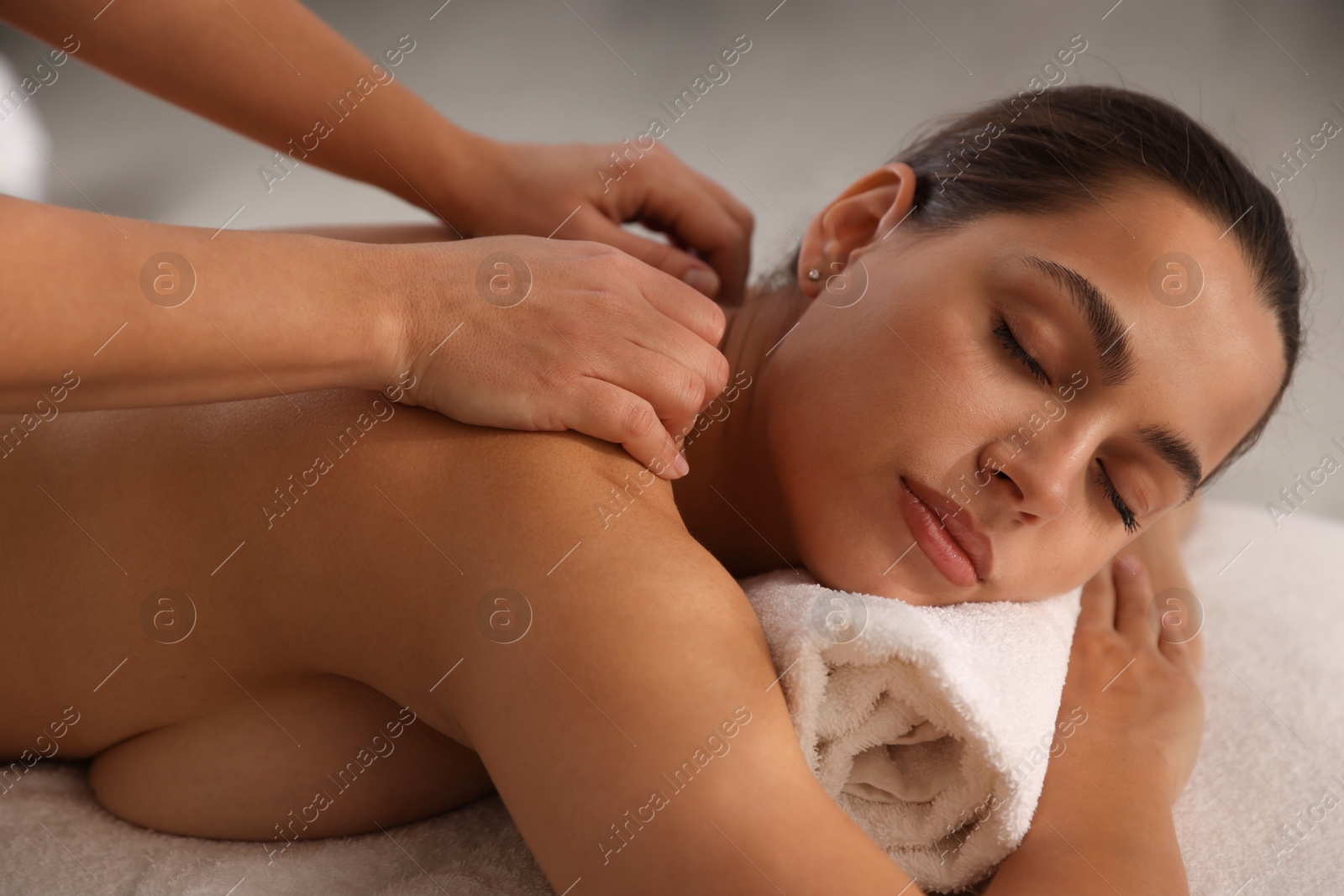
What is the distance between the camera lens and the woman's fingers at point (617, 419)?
0.78 meters

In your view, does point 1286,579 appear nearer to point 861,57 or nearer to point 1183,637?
point 1183,637

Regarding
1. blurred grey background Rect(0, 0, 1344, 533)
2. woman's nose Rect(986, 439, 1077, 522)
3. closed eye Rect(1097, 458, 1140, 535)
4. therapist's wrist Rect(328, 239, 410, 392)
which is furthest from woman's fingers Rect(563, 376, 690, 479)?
blurred grey background Rect(0, 0, 1344, 533)

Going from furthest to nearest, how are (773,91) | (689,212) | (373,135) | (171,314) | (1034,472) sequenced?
(773,91)
(689,212)
(373,135)
(1034,472)
(171,314)

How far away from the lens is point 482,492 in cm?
73

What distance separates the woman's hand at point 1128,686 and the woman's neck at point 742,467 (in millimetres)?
320

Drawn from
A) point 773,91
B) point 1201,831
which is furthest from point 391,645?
point 773,91

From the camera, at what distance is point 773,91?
2648 mm

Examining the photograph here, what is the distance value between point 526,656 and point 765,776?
17 centimetres

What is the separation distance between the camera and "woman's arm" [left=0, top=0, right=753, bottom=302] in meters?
1.02

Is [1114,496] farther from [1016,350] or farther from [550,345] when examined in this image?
[550,345]

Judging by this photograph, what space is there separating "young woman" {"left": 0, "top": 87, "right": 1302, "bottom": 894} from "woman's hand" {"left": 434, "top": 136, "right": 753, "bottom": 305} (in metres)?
0.16

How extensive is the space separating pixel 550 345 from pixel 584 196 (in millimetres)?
457

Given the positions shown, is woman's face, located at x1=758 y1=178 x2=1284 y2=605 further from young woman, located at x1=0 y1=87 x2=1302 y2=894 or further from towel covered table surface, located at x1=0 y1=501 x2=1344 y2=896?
towel covered table surface, located at x1=0 y1=501 x2=1344 y2=896

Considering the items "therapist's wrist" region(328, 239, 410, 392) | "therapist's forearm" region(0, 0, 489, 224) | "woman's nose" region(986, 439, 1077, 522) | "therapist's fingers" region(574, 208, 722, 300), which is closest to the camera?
"therapist's wrist" region(328, 239, 410, 392)
